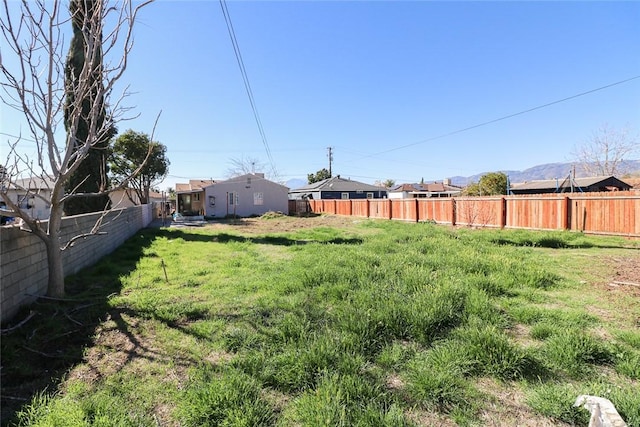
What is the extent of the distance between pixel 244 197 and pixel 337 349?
95.0ft

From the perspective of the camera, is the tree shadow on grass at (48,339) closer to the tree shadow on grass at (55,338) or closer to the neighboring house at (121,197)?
the tree shadow on grass at (55,338)

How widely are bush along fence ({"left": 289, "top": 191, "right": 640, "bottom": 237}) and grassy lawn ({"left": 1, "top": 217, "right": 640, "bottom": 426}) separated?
19.1 feet

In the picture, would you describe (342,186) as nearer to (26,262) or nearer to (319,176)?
(319,176)

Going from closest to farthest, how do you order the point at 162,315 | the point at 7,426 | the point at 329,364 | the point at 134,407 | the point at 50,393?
the point at 7,426
the point at 134,407
the point at 50,393
the point at 329,364
the point at 162,315

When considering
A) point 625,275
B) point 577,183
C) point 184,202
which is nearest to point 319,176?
point 184,202

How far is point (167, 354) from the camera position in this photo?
308cm

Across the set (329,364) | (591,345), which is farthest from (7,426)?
(591,345)

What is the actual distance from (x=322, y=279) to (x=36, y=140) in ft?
14.1

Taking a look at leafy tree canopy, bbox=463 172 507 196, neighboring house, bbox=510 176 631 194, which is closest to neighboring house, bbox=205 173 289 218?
leafy tree canopy, bbox=463 172 507 196

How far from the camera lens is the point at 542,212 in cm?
1170

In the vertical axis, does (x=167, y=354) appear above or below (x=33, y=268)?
below

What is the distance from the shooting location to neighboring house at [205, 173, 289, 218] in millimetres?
29797

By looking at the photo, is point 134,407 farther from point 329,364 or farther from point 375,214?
point 375,214

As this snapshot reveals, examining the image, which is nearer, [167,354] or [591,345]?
[591,345]
